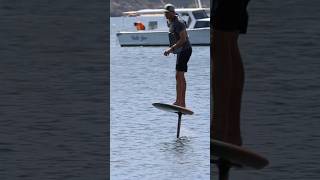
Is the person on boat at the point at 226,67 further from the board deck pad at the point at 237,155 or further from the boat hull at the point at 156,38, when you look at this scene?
the boat hull at the point at 156,38

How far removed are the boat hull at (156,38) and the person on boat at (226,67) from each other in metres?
28.6

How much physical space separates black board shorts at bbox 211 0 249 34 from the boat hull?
28.7 meters

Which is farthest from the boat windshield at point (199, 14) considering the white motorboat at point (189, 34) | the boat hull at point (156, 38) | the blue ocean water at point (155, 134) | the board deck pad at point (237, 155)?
the board deck pad at point (237, 155)

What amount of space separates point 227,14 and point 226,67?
237 mm

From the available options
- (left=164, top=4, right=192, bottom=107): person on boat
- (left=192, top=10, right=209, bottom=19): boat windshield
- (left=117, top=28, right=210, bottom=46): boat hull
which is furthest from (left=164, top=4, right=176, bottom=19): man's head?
(left=192, top=10, right=209, bottom=19): boat windshield

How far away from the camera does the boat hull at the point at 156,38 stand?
34.6 metres

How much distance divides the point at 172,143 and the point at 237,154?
5174 mm

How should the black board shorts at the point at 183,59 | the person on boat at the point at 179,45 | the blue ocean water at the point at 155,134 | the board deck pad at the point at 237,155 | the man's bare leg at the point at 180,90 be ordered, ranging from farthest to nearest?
the black board shorts at the point at 183,59
the person on boat at the point at 179,45
the man's bare leg at the point at 180,90
the blue ocean water at the point at 155,134
the board deck pad at the point at 237,155
